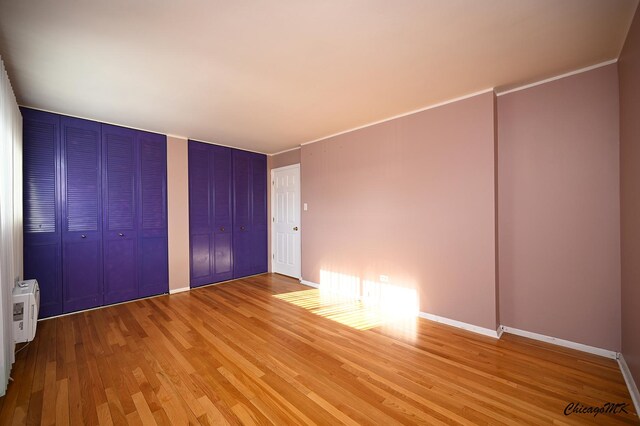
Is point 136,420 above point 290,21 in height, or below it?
below

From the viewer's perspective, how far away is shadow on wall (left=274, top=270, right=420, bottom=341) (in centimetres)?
320

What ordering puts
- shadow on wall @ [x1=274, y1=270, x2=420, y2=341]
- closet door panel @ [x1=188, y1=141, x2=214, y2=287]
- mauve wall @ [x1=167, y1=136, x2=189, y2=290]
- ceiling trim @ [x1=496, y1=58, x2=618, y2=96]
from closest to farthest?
ceiling trim @ [x1=496, y1=58, x2=618, y2=96] < shadow on wall @ [x1=274, y1=270, x2=420, y2=341] < mauve wall @ [x1=167, y1=136, x2=189, y2=290] < closet door panel @ [x1=188, y1=141, x2=214, y2=287]

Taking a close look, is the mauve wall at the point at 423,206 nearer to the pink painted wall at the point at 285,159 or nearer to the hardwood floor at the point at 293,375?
the hardwood floor at the point at 293,375

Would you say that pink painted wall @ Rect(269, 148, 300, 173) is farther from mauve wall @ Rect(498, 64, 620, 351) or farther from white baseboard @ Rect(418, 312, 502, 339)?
white baseboard @ Rect(418, 312, 502, 339)

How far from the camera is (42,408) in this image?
1838mm

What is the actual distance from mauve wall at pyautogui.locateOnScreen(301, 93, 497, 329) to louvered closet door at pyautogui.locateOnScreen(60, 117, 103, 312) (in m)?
3.40

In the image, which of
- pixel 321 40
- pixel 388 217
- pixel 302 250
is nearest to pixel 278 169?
pixel 302 250

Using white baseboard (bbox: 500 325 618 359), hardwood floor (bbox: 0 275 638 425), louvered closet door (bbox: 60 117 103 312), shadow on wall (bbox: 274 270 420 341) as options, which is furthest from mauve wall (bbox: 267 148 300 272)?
white baseboard (bbox: 500 325 618 359)

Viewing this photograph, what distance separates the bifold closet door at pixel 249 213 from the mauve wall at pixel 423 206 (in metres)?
1.77

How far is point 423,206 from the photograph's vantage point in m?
3.33

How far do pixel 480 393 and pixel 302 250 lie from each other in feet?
11.7

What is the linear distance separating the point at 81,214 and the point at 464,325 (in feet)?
16.9

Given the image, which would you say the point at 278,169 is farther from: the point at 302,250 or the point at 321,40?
the point at 321,40

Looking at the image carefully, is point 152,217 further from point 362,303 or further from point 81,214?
point 362,303
